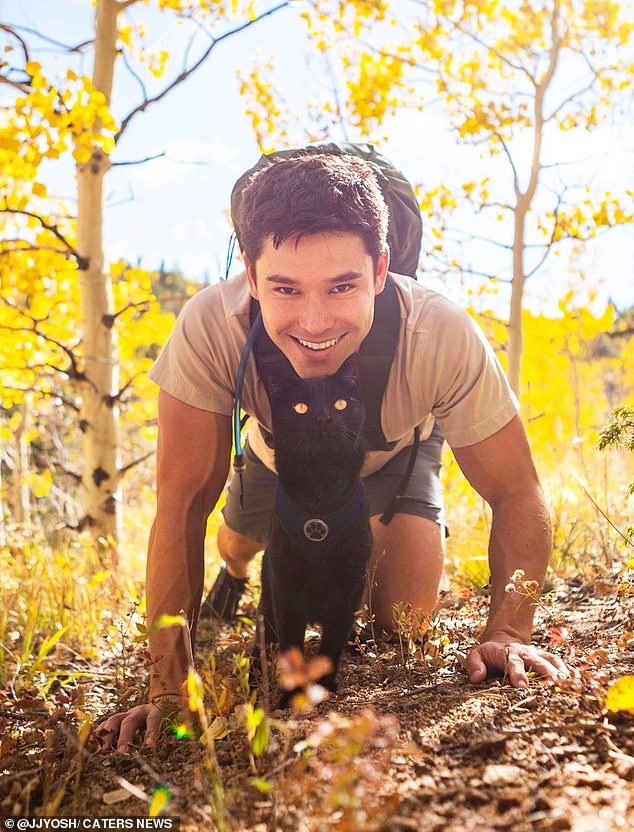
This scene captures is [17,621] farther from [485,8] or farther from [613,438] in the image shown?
[485,8]

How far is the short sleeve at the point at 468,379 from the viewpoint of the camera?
2.22 meters

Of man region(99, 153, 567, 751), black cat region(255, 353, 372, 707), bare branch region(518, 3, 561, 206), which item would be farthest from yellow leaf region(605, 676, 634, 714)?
bare branch region(518, 3, 561, 206)

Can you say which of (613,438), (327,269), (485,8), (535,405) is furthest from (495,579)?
(535,405)

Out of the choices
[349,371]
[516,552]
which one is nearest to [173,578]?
[349,371]

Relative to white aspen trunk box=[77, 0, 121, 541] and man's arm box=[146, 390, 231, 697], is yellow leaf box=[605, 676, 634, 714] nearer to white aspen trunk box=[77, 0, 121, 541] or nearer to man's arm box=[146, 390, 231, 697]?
man's arm box=[146, 390, 231, 697]

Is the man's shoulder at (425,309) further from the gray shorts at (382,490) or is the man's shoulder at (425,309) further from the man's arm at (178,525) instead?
the gray shorts at (382,490)

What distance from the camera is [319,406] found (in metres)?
2.07

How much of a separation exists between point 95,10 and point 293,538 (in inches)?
161

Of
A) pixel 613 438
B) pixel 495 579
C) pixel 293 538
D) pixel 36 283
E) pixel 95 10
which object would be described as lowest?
pixel 495 579

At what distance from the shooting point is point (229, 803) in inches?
48.3

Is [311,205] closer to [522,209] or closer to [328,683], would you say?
[328,683]

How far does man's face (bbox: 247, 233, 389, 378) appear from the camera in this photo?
79.0 inches

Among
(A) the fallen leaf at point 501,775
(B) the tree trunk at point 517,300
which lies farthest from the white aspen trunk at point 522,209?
(A) the fallen leaf at point 501,775

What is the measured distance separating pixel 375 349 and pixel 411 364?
0.14 metres
